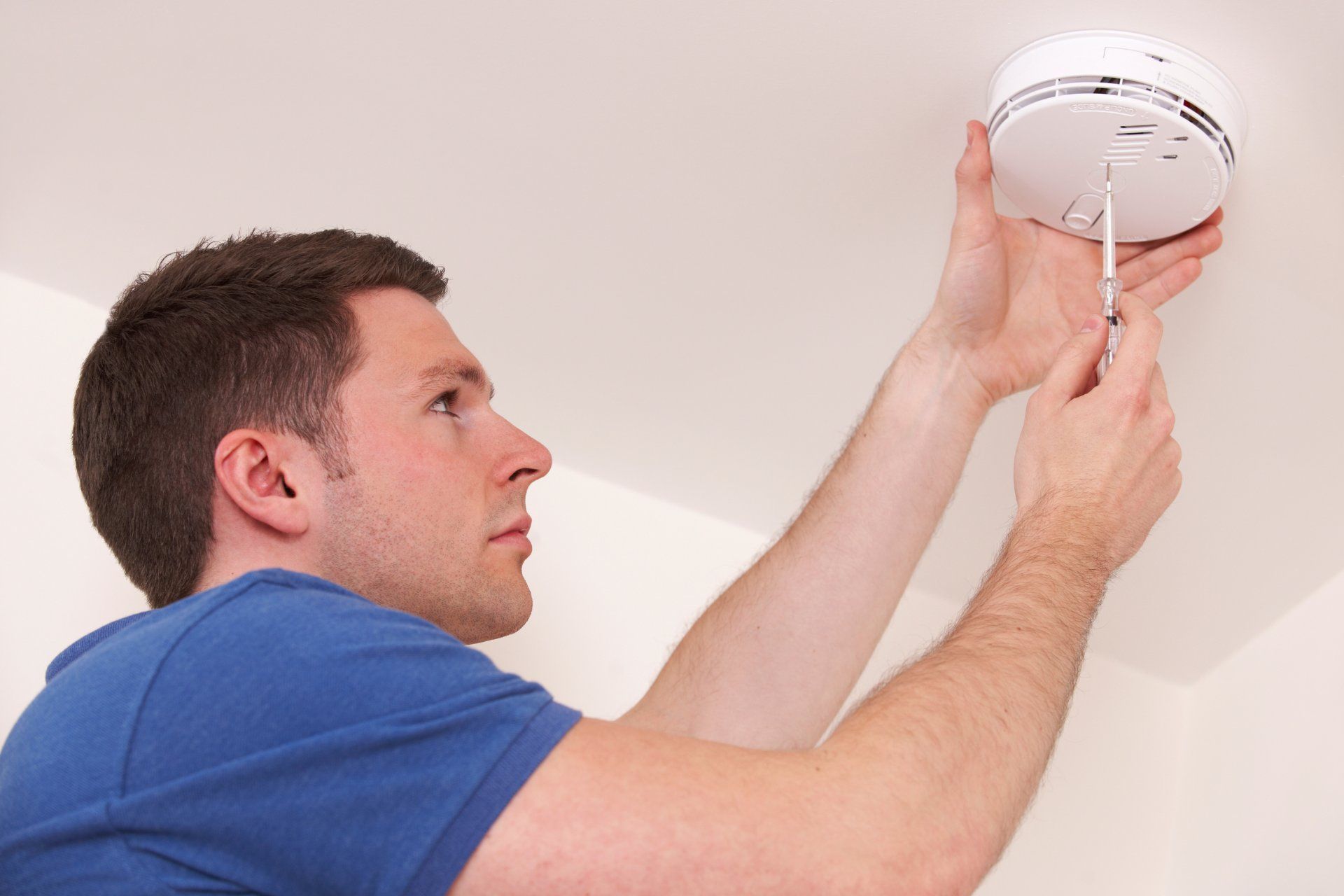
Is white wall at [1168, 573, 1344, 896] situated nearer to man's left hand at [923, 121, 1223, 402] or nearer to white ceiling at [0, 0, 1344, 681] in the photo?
white ceiling at [0, 0, 1344, 681]

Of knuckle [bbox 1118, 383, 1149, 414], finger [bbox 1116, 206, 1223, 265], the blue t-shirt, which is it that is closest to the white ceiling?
finger [bbox 1116, 206, 1223, 265]

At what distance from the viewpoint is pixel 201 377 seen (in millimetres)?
1033

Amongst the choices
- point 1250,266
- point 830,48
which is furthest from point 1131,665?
point 830,48

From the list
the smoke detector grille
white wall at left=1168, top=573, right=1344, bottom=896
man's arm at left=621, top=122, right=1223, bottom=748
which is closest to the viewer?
the smoke detector grille

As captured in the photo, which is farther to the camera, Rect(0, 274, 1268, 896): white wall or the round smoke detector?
Rect(0, 274, 1268, 896): white wall

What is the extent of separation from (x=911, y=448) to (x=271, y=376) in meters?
0.66

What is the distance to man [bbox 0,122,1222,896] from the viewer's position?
2.23ft

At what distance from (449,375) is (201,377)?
0.21 meters

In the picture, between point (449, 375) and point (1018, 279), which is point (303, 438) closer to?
point (449, 375)

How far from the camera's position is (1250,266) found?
1102mm

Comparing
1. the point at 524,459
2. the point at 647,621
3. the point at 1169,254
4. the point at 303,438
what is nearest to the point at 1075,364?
the point at 1169,254

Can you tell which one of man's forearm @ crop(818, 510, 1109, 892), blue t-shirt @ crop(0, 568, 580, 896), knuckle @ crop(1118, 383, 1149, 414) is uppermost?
knuckle @ crop(1118, 383, 1149, 414)

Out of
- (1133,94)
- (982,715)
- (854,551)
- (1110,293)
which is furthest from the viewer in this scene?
(854,551)

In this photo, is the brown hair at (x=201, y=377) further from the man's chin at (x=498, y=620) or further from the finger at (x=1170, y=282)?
the finger at (x=1170, y=282)
